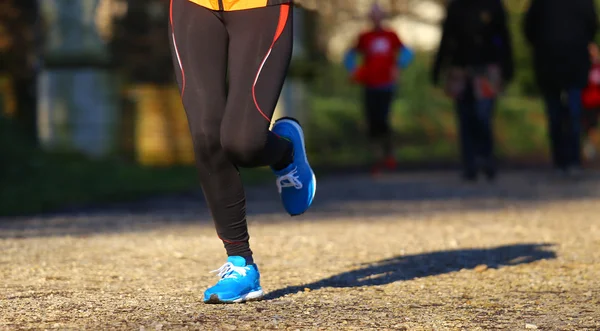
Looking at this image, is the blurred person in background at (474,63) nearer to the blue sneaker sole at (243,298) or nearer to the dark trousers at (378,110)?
the dark trousers at (378,110)

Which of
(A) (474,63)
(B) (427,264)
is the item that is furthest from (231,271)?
(A) (474,63)

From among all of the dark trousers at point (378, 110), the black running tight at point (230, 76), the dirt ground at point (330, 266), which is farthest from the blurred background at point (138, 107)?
the black running tight at point (230, 76)

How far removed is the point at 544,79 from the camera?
12.9 metres

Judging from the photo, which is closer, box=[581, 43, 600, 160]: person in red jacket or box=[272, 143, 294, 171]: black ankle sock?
box=[272, 143, 294, 171]: black ankle sock

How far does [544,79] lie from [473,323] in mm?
8622

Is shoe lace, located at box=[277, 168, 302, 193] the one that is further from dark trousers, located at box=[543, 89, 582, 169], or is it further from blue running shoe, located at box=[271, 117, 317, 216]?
dark trousers, located at box=[543, 89, 582, 169]

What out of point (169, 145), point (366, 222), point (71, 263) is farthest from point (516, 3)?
point (71, 263)

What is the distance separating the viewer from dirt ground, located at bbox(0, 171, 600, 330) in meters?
4.70

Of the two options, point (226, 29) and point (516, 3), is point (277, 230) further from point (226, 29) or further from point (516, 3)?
point (516, 3)

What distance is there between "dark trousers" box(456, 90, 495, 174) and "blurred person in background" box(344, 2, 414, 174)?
1.55m

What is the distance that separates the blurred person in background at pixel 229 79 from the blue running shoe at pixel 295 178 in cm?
17

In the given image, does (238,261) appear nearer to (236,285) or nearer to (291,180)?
(236,285)

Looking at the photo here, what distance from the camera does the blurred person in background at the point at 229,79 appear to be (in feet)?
15.7

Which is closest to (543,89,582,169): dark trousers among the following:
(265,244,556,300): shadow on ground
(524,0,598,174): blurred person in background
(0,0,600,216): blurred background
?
(524,0,598,174): blurred person in background
